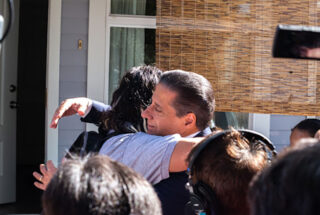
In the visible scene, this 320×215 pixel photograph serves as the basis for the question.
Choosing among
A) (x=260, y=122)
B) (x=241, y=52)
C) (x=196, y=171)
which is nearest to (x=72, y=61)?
(x=241, y=52)

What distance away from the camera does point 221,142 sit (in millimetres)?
1491

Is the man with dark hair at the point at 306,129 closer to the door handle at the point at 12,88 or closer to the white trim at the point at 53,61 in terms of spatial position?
the white trim at the point at 53,61

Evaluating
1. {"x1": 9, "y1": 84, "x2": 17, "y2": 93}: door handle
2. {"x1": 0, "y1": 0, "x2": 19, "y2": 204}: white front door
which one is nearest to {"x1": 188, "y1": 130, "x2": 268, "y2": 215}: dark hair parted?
{"x1": 0, "y1": 0, "x2": 19, "y2": 204}: white front door

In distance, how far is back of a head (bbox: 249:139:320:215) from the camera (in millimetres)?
778

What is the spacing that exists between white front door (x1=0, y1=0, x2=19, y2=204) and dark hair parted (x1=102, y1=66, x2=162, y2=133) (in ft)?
11.4

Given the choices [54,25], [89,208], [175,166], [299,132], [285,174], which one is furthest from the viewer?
[54,25]

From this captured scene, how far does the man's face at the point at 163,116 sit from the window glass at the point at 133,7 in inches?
131

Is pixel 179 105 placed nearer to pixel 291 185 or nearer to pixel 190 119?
pixel 190 119

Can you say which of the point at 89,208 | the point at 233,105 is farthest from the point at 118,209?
the point at 233,105

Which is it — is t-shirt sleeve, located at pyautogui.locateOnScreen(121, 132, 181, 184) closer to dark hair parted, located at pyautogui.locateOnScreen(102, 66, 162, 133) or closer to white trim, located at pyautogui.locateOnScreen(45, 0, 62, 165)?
dark hair parted, located at pyautogui.locateOnScreen(102, 66, 162, 133)

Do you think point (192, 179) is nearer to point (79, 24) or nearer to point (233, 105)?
point (233, 105)

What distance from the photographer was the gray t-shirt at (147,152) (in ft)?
6.21

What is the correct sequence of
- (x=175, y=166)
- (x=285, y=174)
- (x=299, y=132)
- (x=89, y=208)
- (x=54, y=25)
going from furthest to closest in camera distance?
(x=54, y=25)
(x=299, y=132)
(x=175, y=166)
(x=89, y=208)
(x=285, y=174)

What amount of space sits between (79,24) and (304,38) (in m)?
4.52
